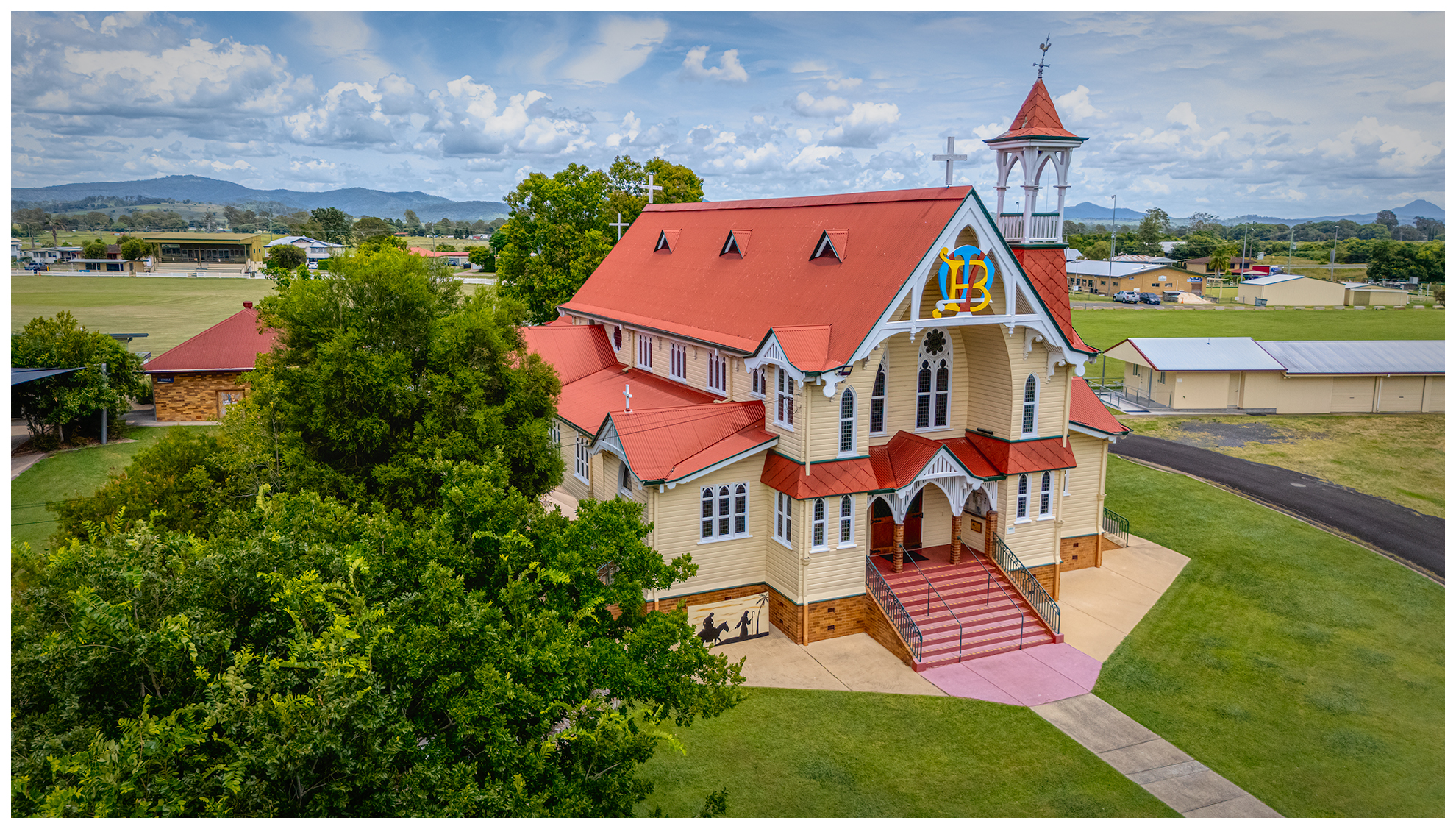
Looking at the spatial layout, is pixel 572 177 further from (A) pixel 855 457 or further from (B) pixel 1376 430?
(B) pixel 1376 430

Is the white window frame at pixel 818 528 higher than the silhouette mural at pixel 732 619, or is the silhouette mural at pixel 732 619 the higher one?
the white window frame at pixel 818 528

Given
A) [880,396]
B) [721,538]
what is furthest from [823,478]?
[880,396]

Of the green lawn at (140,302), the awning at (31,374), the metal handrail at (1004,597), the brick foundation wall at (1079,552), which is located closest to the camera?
the metal handrail at (1004,597)

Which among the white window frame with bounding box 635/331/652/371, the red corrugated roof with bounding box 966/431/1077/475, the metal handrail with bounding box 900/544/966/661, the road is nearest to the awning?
the white window frame with bounding box 635/331/652/371

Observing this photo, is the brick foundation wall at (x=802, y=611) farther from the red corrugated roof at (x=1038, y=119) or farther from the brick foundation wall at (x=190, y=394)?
the brick foundation wall at (x=190, y=394)

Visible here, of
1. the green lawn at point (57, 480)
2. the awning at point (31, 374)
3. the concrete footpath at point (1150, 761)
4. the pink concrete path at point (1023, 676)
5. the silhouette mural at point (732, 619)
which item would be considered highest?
the awning at point (31, 374)

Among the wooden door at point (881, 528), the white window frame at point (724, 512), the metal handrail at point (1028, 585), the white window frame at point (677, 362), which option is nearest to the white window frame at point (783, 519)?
the white window frame at point (724, 512)

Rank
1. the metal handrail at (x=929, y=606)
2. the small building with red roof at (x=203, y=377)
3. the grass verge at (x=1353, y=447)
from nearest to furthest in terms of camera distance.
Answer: the metal handrail at (x=929, y=606)
the grass verge at (x=1353, y=447)
the small building with red roof at (x=203, y=377)
